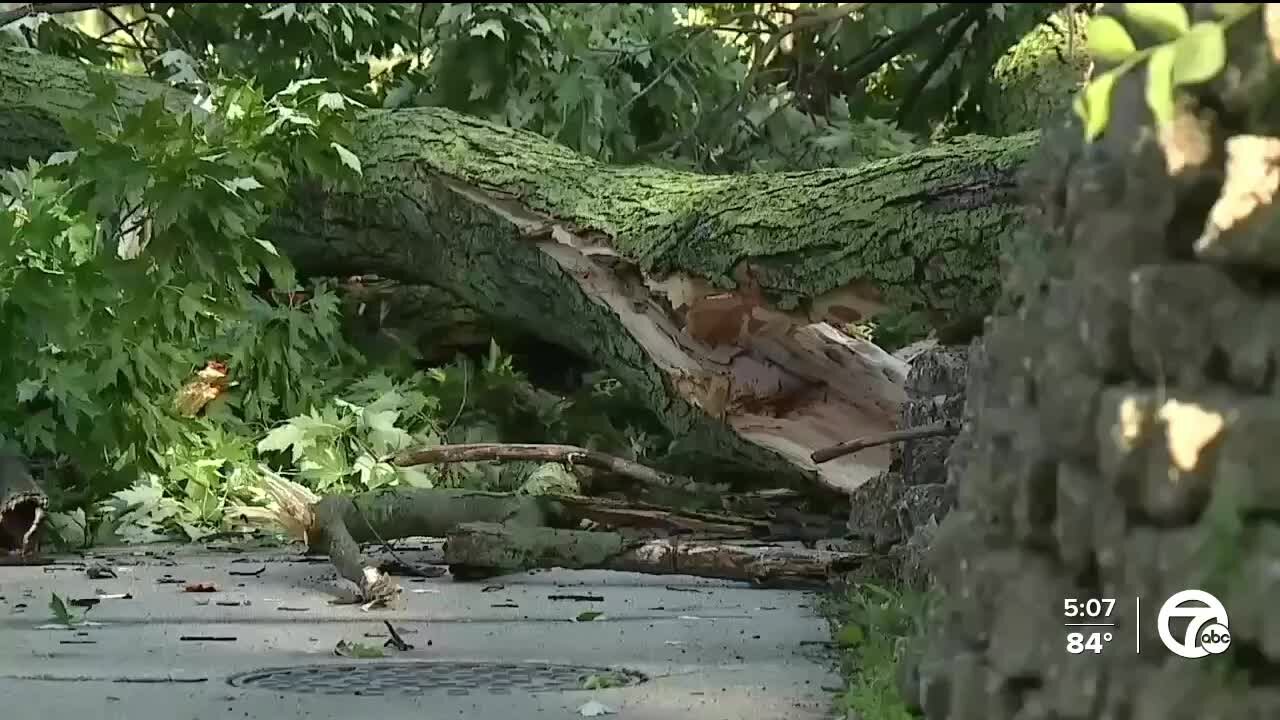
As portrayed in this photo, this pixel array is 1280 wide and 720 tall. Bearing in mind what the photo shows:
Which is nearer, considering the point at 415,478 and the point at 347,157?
the point at 347,157

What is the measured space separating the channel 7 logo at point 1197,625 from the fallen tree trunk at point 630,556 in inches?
80.9

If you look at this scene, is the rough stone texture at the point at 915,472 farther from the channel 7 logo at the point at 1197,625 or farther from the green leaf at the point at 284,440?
the green leaf at the point at 284,440

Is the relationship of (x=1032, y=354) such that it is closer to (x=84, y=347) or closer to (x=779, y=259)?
(x=779, y=259)

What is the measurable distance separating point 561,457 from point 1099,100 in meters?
3.22

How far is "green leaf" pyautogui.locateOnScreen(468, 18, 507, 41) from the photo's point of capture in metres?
4.95

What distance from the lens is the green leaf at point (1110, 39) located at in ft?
3.07

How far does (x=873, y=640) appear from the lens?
2289 millimetres

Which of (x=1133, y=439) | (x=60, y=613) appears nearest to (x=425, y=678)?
(x=60, y=613)

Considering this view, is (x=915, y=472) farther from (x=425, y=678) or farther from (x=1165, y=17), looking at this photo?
(x=1165, y=17)

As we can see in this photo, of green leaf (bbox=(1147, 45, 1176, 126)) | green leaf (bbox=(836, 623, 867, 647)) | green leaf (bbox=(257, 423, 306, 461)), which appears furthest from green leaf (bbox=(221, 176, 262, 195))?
green leaf (bbox=(1147, 45, 1176, 126))

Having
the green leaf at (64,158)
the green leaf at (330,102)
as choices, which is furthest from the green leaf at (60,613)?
the green leaf at (330,102)

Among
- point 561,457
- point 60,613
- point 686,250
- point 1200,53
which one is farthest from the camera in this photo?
point 561,457

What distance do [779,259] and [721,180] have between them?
56 cm

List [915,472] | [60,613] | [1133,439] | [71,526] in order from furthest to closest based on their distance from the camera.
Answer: [71,526] < [915,472] < [60,613] < [1133,439]
